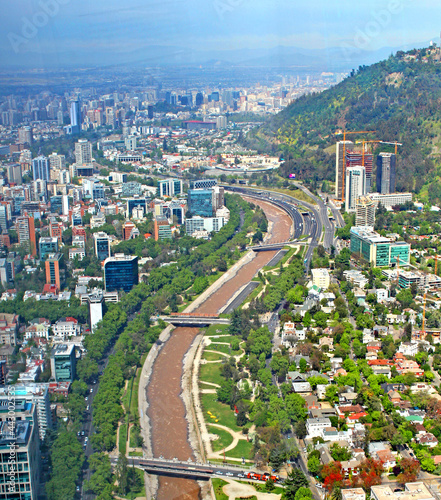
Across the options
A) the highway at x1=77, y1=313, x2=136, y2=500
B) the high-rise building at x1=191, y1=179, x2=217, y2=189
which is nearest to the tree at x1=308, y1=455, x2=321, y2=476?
the highway at x1=77, y1=313, x2=136, y2=500

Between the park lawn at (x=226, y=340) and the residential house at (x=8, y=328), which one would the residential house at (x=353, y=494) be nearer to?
the park lawn at (x=226, y=340)

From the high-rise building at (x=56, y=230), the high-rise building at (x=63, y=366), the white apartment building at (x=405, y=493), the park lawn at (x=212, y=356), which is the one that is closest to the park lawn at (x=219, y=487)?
the white apartment building at (x=405, y=493)

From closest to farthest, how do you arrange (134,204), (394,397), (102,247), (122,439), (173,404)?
1. (122,439)
2. (394,397)
3. (173,404)
4. (102,247)
5. (134,204)

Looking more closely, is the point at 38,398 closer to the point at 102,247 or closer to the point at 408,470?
the point at 408,470

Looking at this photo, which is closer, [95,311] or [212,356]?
[212,356]

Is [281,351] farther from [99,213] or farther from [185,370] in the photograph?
[99,213]

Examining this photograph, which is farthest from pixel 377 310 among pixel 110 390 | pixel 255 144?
pixel 255 144

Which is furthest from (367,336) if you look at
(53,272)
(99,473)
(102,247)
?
(102,247)
